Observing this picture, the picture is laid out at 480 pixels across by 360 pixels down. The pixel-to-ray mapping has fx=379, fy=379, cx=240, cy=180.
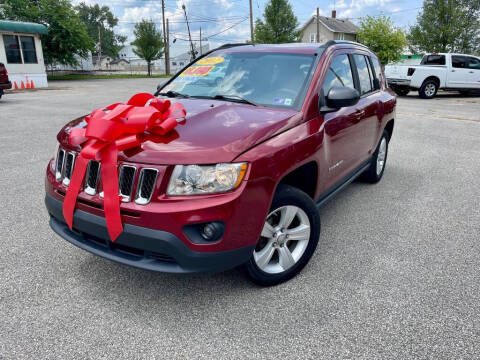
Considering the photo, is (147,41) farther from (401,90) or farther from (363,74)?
(363,74)

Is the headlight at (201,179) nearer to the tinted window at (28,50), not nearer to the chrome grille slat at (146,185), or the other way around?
the chrome grille slat at (146,185)

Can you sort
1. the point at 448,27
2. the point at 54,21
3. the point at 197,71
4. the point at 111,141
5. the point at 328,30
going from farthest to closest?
the point at 328,30 < the point at 54,21 < the point at 448,27 < the point at 197,71 < the point at 111,141

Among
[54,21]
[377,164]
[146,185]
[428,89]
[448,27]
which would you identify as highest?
[54,21]

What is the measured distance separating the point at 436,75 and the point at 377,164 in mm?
13688

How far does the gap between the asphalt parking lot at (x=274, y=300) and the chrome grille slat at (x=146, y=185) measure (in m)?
0.80

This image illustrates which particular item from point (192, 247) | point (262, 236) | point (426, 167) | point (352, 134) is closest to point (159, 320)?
point (192, 247)

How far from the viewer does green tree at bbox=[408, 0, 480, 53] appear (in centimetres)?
2892

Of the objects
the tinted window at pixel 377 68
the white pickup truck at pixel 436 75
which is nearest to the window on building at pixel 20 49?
the white pickup truck at pixel 436 75

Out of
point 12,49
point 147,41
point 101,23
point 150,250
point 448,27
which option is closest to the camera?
point 150,250

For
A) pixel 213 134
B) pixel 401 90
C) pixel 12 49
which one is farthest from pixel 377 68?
pixel 12 49

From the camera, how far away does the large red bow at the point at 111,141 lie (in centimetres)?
222

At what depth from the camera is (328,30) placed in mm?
52750

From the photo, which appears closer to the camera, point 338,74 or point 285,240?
point 285,240

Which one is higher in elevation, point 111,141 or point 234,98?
point 234,98
